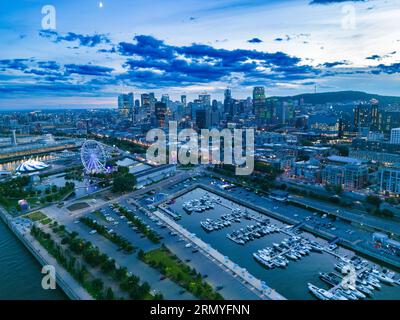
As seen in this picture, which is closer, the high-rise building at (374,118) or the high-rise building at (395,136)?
the high-rise building at (395,136)

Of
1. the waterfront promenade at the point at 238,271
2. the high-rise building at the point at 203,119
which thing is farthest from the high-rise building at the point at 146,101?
the waterfront promenade at the point at 238,271

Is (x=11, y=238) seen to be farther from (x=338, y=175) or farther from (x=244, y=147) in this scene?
(x=244, y=147)

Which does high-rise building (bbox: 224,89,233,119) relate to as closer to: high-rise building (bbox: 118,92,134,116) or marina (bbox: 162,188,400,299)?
high-rise building (bbox: 118,92,134,116)

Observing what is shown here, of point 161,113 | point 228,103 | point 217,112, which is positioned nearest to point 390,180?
point 217,112

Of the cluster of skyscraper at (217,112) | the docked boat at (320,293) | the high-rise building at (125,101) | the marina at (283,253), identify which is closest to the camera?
the docked boat at (320,293)

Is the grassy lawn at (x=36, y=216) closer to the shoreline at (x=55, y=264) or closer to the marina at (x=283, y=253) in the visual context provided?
the shoreline at (x=55, y=264)
